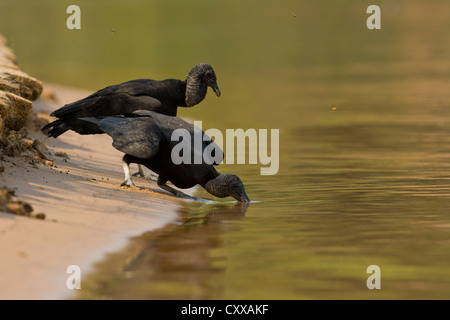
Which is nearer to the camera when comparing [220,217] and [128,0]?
[220,217]

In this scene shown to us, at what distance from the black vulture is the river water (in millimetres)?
260

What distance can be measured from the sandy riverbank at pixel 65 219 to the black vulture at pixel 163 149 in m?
0.32

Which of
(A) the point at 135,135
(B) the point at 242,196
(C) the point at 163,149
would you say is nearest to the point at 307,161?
(B) the point at 242,196

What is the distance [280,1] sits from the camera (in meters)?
51.7

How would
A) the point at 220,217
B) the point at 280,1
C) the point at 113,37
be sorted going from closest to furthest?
the point at 220,217 → the point at 113,37 → the point at 280,1

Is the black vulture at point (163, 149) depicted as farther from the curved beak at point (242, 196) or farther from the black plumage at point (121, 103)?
the black plumage at point (121, 103)

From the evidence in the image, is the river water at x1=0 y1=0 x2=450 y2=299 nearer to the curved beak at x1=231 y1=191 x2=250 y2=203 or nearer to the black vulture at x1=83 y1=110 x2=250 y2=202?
the curved beak at x1=231 y1=191 x2=250 y2=203

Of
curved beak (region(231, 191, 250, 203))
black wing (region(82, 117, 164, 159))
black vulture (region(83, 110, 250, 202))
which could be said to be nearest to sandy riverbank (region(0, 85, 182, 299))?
black vulture (region(83, 110, 250, 202))

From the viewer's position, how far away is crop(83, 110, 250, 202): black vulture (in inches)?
362

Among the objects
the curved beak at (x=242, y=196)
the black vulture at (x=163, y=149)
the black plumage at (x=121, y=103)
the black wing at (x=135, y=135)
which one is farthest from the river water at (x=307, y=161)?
the black plumage at (x=121, y=103)

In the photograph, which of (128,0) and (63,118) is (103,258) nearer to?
(63,118)

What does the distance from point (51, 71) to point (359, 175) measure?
16.0 meters

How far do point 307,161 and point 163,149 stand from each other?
3026 mm
